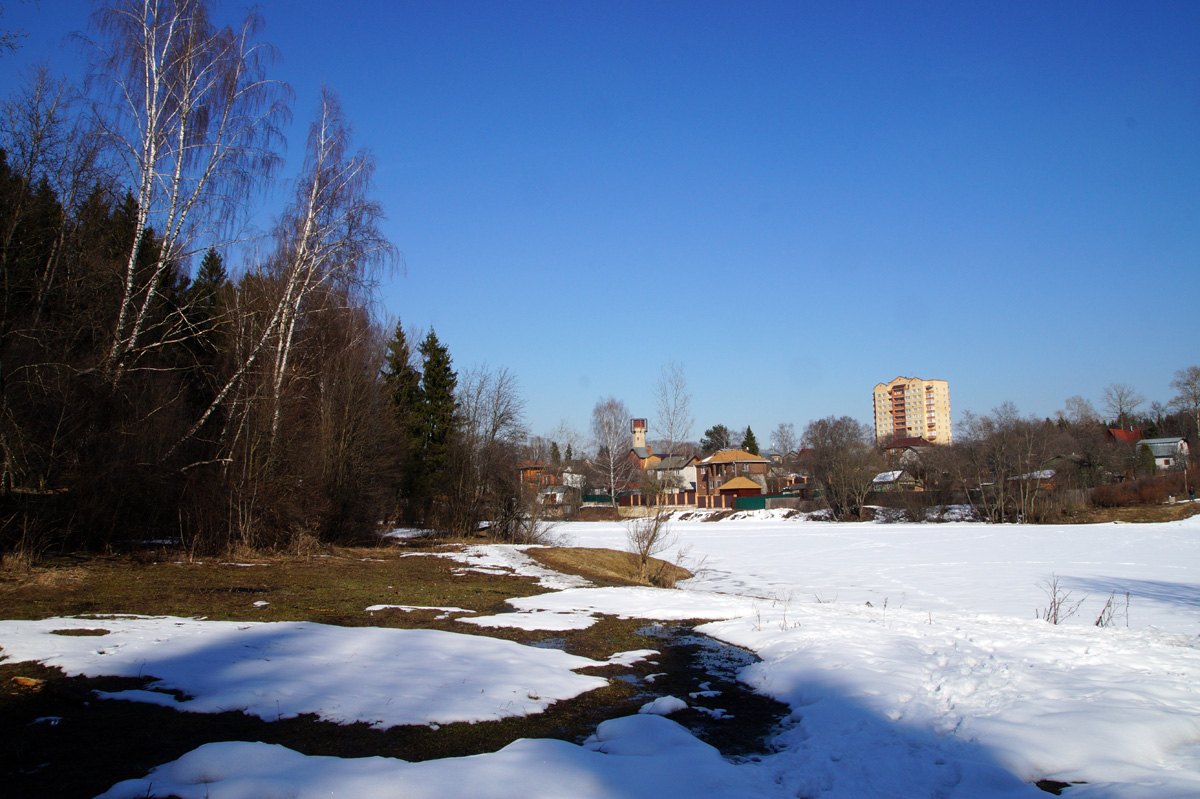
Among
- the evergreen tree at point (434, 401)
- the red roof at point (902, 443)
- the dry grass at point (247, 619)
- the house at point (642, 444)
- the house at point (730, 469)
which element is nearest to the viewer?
the dry grass at point (247, 619)

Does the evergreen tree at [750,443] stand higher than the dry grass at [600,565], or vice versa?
the evergreen tree at [750,443]

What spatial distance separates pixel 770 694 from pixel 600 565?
1189 centimetres

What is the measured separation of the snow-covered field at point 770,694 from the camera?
350cm

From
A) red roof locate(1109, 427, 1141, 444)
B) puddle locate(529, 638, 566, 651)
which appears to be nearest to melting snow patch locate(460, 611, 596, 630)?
puddle locate(529, 638, 566, 651)

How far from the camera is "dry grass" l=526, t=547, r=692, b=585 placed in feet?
51.6

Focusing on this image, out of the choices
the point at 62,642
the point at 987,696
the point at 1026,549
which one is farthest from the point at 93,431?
the point at 1026,549

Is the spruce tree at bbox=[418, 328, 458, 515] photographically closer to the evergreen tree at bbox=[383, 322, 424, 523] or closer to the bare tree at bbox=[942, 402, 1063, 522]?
the evergreen tree at bbox=[383, 322, 424, 523]

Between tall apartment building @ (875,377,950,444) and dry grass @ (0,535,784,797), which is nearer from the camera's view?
dry grass @ (0,535,784,797)

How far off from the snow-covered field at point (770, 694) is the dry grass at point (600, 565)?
572 centimetres

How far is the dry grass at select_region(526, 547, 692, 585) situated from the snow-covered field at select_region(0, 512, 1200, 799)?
18.8 feet

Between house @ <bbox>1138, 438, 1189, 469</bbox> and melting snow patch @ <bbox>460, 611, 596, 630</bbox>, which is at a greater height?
house @ <bbox>1138, 438, 1189, 469</bbox>

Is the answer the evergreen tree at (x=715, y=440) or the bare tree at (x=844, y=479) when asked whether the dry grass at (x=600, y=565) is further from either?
the evergreen tree at (x=715, y=440)

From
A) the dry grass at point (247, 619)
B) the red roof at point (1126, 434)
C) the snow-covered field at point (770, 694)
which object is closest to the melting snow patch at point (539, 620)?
the snow-covered field at point (770, 694)

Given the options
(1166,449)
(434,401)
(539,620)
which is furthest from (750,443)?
(539,620)
